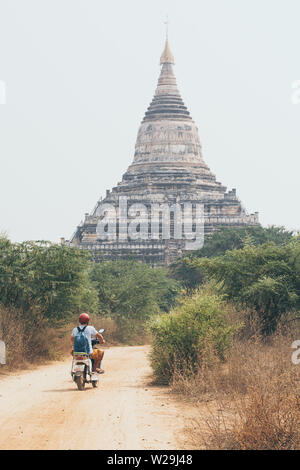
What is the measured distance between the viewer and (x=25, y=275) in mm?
20281

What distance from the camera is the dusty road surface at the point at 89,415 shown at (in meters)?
8.84

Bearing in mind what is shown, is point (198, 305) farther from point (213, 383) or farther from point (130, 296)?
point (130, 296)

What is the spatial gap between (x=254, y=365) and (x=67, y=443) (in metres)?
4.33

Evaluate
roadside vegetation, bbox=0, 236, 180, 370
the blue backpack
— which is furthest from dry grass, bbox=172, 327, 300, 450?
roadside vegetation, bbox=0, 236, 180, 370

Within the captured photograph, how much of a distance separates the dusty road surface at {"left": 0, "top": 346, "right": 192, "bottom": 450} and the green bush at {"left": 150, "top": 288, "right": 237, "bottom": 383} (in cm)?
50

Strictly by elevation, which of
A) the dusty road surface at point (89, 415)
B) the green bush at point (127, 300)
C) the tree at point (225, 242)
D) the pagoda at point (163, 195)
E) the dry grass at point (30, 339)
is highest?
the pagoda at point (163, 195)

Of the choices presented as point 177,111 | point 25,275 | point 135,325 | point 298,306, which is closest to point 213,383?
point 298,306

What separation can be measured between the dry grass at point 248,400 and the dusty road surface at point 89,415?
29cm

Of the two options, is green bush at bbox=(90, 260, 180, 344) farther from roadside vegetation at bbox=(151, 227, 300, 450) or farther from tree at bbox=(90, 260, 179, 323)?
roadside vegetation at bbox=(151, 227, 300, 450)

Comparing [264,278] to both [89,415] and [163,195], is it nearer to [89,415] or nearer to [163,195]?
[89,415]

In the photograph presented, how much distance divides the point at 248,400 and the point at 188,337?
3703 millimetres

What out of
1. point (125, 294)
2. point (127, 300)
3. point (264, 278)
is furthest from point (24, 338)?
point (125, 294)

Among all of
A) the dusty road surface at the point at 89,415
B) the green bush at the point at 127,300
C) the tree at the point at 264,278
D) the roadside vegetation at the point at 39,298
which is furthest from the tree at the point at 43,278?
the green bush at the point at 127,300

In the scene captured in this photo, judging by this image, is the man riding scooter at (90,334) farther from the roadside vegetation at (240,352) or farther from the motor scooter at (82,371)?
the roadside vegetation at (240,352)
